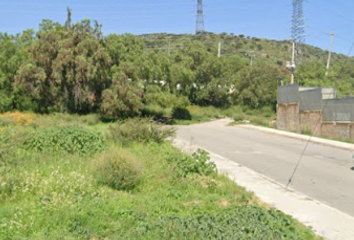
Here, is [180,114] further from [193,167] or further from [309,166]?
[193,167]

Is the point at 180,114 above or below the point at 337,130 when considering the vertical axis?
below

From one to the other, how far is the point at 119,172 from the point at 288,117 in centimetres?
2265

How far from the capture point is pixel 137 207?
659cm

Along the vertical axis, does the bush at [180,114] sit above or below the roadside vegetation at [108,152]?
below

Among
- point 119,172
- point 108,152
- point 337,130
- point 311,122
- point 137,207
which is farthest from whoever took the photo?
point 311,122

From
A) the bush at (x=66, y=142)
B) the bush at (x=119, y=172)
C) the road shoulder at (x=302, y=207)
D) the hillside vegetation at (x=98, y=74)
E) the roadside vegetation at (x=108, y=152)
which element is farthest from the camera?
the hillside vegetation at (x=98, y=74)

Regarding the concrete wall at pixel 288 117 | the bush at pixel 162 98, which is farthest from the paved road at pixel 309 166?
the bush at pixel 162 98

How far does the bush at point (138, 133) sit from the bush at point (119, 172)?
6.00 meters

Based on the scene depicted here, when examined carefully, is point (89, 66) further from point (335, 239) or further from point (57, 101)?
point (335, 239)

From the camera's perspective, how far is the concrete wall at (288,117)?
90.7 feet

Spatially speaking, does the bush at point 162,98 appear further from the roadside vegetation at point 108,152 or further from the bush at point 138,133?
the bush at point 138,133

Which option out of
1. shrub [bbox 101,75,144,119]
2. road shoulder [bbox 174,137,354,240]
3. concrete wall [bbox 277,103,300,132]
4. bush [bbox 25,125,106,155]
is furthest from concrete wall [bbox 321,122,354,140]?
shrub [bbox 101,75,144,119]

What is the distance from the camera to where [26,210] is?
620cm

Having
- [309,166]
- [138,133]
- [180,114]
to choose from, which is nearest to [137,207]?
[138,133]
